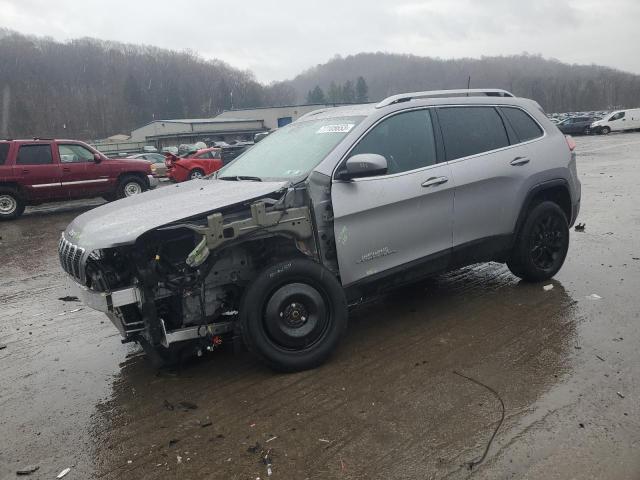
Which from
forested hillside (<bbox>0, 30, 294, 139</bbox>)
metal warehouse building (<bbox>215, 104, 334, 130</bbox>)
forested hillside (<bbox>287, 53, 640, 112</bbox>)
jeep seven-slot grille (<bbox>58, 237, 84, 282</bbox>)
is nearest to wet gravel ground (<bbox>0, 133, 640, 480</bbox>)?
jeep seven-slot grille (<bbox>58, 237, 84, 282</bbox>)

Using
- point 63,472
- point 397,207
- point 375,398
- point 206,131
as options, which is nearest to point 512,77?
point 206,131

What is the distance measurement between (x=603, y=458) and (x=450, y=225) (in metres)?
2.21

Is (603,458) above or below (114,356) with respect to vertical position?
below

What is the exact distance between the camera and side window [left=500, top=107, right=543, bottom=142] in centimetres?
514

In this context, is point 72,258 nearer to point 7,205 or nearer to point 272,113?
point 7,205

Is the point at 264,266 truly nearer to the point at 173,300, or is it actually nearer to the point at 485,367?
the point at 173,300

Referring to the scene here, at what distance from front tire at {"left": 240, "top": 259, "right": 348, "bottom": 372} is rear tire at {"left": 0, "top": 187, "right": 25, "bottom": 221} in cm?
1169

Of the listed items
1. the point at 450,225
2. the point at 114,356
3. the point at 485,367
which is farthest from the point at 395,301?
the point at 114,356

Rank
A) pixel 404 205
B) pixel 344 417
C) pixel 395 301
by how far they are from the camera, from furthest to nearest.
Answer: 1. pixel 395 301
2. pixel 404 205
3. pixel 344 417

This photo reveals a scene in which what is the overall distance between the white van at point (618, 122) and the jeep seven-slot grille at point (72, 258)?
39.9m

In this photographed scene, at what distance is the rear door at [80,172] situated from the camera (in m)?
13.4

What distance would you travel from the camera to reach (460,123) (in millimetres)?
4746

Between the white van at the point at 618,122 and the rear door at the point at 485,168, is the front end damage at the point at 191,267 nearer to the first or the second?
the rear door at the point at 485,168

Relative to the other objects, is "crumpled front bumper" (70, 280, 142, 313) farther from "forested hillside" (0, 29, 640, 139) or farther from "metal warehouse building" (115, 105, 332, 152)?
"forested hillside" (0, 29, 640, 139)
